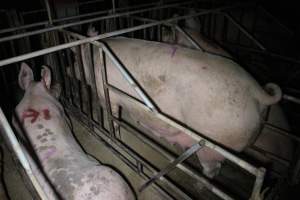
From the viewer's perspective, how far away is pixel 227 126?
6.83 ft

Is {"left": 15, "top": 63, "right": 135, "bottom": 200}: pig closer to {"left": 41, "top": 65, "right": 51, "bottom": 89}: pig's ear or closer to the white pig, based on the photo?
{"left": 41, "top": 65, "right": 51, "bottom": 89}: pig's ear

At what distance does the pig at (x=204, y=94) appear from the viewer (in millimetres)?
2051

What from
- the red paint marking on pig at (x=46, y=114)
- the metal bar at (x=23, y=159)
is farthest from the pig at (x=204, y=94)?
the metal bar at (x=23, y=159)

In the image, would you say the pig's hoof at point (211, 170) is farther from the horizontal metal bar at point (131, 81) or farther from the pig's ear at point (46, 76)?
the pig's ear at point (46, 76)

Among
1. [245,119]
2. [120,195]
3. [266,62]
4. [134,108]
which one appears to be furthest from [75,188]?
[266,62]

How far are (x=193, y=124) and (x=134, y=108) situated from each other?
824 mm

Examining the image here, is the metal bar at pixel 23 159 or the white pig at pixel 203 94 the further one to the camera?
the white pig at pixel 203 94

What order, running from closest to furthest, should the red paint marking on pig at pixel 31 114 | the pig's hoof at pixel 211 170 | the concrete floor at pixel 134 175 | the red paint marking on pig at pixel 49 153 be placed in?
the red paint marking on pig at pixel 49 153 → the pig's hoof at pixel 211 170 → the concrete floor at pixel 134 175 → the red paint marking on pig at pixel 31 114

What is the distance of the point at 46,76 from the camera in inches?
125

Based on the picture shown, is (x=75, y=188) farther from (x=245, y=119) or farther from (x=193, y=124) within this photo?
(x=245, y=119)

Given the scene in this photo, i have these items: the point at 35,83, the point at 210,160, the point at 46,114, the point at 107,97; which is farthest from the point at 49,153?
the point at 210,160

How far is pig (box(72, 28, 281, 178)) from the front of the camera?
2.05 meters

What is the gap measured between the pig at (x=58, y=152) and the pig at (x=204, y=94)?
0.78 m

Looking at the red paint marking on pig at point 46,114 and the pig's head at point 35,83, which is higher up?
the pig's head at point 35,83
